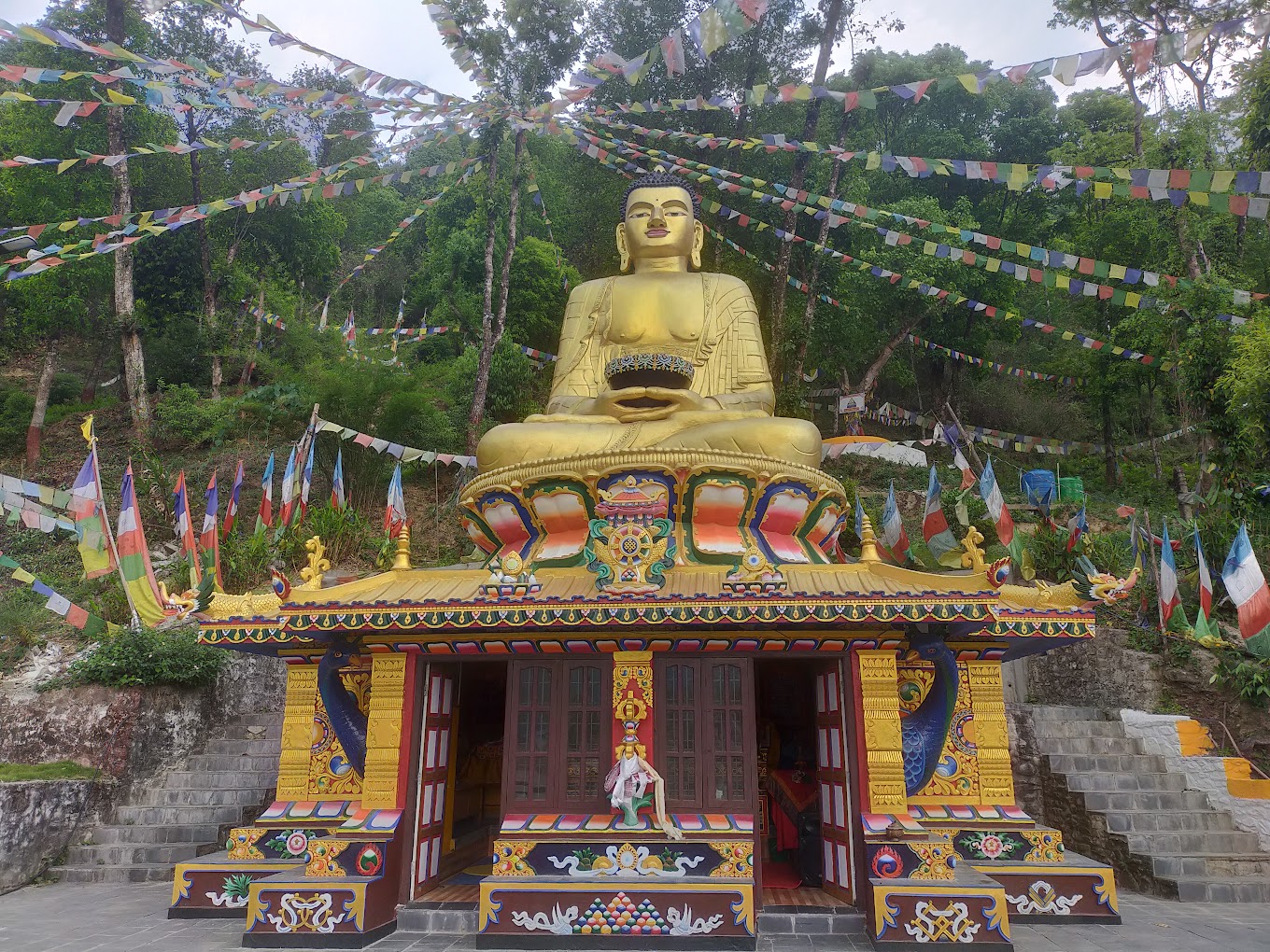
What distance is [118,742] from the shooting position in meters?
10.2

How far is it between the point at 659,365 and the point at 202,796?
7593 millimetres

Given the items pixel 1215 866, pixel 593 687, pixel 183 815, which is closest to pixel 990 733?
pixel 1215 866

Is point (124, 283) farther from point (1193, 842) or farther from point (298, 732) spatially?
point (1193, 842)

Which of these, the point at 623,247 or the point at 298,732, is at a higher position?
the point at 623,247

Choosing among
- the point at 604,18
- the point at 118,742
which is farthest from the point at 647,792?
the point at 604,18

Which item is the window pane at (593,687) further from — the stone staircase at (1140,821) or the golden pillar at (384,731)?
the stone staircase at (1140,821)

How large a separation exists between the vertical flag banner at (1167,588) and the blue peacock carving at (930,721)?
18.3 ft

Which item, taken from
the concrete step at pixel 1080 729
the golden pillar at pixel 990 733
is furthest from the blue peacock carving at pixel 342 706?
the concrete step at pixel 1080 729

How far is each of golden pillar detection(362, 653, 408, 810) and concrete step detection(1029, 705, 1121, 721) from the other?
304 inches

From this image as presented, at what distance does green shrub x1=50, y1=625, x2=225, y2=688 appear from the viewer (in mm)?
10609

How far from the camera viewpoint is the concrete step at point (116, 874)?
8.95 meters

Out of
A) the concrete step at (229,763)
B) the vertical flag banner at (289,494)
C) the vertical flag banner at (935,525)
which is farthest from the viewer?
the vertical flag banner at (289,494)

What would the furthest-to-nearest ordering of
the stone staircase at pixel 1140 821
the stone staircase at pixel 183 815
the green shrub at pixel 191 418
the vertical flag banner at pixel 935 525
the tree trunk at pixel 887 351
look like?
the tree trunk at pixel 887 351
the green shrub at pixel 191 418
the vertical flag banner at pixel 935 525
the stone staircase at pixel 183 815
the stone staircase at pixel 1140 821

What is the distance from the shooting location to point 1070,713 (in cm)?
1085
